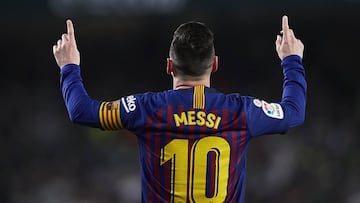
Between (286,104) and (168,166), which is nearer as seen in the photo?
(168,166)

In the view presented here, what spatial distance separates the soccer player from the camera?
3.43 metres

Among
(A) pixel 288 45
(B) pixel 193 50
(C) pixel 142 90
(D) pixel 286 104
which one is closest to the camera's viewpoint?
(B) pixel 193 50

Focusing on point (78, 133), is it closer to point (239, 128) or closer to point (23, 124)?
→ point (23, 124)

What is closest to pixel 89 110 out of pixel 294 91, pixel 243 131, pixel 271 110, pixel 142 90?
pixel 243 131

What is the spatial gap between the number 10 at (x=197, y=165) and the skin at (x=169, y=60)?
0.25 meters

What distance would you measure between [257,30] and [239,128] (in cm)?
778

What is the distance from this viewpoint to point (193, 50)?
3.41 metres

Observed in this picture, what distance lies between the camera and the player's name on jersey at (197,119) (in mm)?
3447

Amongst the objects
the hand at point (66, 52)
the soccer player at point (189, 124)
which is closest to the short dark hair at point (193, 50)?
the soccer player at point (189, 124)

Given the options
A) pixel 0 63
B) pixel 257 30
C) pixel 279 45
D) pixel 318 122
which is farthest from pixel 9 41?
pixel 279 45

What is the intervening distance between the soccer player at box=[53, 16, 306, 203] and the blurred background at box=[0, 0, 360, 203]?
22.4 ft

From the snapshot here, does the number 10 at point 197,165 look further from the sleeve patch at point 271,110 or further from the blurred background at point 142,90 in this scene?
the blurred background at point 142,90

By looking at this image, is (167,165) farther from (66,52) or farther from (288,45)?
(288,45)

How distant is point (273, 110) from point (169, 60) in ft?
1.61
